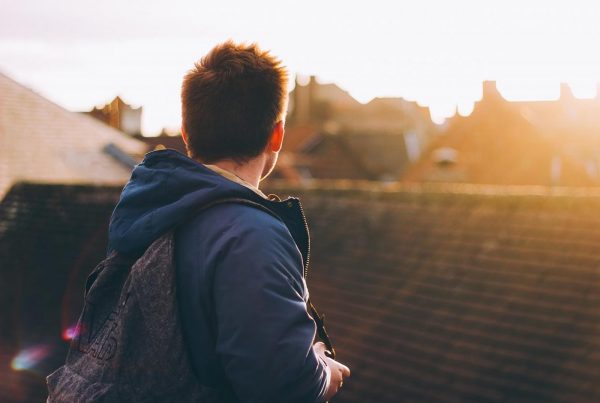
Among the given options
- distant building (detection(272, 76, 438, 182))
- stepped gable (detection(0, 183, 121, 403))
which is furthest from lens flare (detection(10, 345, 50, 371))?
distant building (detection(272, 76, 438, 182))

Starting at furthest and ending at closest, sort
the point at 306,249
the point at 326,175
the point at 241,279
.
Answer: the point at 326,175
the point at 306,249
the point at 241,279

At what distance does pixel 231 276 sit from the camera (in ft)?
4.99

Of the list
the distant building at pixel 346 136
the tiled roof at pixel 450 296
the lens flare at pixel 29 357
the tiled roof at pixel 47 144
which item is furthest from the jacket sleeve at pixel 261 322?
the distant building at pixel 346 136

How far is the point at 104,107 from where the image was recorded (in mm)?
20641

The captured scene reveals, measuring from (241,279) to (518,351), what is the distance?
6432 millimetres

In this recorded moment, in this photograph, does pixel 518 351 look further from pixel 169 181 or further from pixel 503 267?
pixel 169 181

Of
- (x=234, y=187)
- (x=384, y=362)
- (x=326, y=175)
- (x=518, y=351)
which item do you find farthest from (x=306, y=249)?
→ (x=326, y=175)

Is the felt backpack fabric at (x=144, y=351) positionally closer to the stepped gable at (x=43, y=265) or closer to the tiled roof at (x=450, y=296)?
the tiled roof at (x=450, y=296)

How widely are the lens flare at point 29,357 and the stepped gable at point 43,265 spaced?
0.07 feet

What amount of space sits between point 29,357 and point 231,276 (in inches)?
414

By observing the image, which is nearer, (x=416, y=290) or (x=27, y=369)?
(x=416, y=290)

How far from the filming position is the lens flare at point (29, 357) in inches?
423

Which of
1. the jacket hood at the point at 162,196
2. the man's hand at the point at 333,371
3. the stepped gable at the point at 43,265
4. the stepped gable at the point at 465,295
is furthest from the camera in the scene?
the stepped gable at the point at 43,265

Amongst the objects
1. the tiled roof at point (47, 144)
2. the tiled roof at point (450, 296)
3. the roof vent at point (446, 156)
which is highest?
the tiled roof at point (47, 144)
